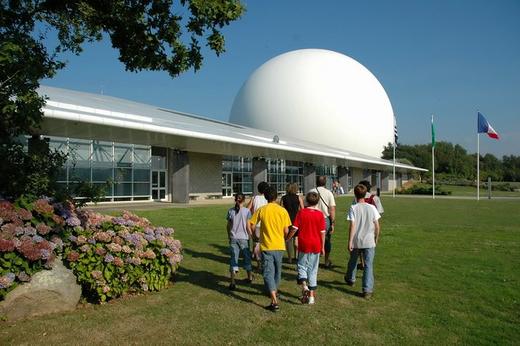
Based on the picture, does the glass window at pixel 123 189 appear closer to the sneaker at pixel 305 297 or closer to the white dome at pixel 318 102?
the sneaker at pixel 305 297

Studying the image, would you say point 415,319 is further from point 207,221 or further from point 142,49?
point 207,221

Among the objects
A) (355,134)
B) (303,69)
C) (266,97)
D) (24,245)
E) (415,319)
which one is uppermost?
(303,69)

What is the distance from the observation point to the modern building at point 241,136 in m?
18.6

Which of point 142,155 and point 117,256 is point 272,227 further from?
point 142,155

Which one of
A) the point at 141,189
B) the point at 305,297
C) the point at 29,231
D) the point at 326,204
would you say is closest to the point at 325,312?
the point at 305,297

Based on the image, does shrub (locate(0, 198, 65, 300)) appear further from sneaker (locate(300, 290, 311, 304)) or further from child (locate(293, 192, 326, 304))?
sneaker (locate(300, 290, 311, 304))

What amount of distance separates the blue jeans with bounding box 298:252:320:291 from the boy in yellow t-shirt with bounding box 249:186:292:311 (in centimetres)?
31

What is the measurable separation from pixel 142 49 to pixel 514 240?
34.8 ft

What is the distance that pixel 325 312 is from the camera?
5660mm

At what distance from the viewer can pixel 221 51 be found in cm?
571

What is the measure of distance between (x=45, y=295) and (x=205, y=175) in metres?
24.8

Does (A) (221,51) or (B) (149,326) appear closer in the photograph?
(B) (149,326)

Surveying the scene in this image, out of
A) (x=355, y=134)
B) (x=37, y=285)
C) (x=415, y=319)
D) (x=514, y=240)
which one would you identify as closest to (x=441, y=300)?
(x=415, y=319)

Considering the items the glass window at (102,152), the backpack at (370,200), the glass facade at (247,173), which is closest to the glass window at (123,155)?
the glass window at (102,152)
